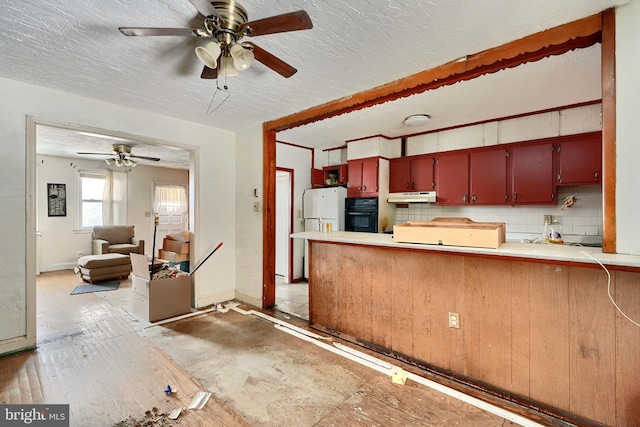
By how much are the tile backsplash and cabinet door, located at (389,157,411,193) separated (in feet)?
1.50

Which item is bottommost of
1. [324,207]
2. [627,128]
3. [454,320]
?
[454,320]

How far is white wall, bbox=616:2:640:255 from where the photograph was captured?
1.56 metres

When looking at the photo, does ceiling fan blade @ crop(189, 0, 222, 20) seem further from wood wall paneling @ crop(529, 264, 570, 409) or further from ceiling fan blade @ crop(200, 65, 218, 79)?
wood wall paneling @ crop(529, 264, 570, 409)

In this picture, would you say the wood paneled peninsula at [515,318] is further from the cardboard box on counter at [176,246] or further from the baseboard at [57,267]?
the baseboard at [57,267]

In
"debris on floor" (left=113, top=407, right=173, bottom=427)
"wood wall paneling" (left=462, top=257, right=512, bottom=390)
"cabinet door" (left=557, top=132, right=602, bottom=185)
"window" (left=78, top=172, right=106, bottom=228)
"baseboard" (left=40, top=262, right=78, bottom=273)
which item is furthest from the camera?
"window" (left=78, top=172, right=106, bottom=228)

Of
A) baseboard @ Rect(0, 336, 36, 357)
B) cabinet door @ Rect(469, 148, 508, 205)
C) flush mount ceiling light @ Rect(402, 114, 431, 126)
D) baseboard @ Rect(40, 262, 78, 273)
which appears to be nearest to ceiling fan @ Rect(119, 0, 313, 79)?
flush mount ceiling light @ Rect(402, 114, 431, 126)

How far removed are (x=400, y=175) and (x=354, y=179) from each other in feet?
2.50

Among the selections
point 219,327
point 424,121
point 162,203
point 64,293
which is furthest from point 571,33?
point 162,203

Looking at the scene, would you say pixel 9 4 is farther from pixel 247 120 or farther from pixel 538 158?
pixel 538 158

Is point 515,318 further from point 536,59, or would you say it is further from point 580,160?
point 580,160

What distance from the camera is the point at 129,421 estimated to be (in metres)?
1.73

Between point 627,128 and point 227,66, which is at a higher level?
point 227,66

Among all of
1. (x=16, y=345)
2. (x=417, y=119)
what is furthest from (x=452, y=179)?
(x=16, y=345)

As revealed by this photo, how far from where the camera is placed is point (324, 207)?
4.99 meters
